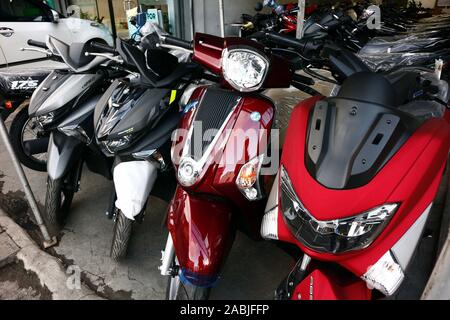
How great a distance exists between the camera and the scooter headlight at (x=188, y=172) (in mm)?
1330

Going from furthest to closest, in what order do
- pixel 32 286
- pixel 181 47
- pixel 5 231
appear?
1. pixel 5 231
2. pixel 32 286
3. pixel 181 47

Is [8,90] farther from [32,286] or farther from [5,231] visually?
[32,286]

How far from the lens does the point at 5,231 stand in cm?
238

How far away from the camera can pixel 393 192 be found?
898mm

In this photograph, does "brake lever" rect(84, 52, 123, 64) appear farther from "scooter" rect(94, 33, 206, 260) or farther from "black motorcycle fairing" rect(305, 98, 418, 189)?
"black motorcycle fairing" rect(305, 98, 418, 189)

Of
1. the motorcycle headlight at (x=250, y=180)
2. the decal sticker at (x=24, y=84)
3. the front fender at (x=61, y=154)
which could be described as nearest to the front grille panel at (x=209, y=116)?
the motorcycle headlight at (x=250, y=180)

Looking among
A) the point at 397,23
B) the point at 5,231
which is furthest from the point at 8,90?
the point at 397,23

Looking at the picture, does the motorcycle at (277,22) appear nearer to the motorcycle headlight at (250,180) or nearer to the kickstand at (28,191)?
the kickstand at (28,191)

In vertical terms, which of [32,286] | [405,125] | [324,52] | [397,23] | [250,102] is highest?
[324,52]

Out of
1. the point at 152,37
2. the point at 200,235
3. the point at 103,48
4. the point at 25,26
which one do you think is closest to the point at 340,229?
the point at 200,235

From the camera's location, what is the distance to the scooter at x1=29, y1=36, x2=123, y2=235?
2.17 meters

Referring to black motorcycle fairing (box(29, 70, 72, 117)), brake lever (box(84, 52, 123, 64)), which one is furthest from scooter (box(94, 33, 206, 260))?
black motorcycle fairing (box(29, 70, 72, 117))

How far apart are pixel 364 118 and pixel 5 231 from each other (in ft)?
8.22

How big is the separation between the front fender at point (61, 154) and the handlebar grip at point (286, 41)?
149 centimetres
